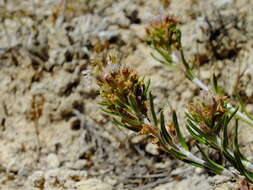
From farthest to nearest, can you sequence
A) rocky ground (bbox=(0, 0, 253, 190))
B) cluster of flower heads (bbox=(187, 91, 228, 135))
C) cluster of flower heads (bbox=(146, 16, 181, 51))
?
rocky ground (bbox=(0, 0, 253, 190)) → cluster of flower heads (bbox=(146, 16, 181, 51)) → cluster of flower heads (bbox=(187, 91, 228, 135))

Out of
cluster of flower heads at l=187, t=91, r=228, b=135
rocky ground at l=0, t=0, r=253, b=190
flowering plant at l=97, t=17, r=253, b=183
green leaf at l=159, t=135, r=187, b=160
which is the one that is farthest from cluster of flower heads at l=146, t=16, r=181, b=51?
green leaf at l=159, t=135, r=187, b=160

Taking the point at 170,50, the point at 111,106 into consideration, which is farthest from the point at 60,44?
the point at 111,106

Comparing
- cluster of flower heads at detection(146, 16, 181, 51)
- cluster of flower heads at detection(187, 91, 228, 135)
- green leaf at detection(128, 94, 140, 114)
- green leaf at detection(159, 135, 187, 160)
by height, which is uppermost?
cluster of flower heads at detection(146, 16, 181, 51)

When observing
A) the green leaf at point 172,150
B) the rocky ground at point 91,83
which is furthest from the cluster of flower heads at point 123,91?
the rocky ground at point 91,83

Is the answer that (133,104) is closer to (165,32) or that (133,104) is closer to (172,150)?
(172,150)

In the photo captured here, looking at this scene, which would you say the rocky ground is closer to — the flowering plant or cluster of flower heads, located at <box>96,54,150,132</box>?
the flowering plant

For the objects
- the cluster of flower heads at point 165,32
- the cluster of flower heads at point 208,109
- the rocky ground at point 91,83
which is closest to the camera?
the cluster of flower heads at point 208,109

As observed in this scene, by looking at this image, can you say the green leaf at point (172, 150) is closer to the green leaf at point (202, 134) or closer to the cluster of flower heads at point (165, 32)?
the green leaf at point (202, 134)

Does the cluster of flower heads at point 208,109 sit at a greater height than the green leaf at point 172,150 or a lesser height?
greater
